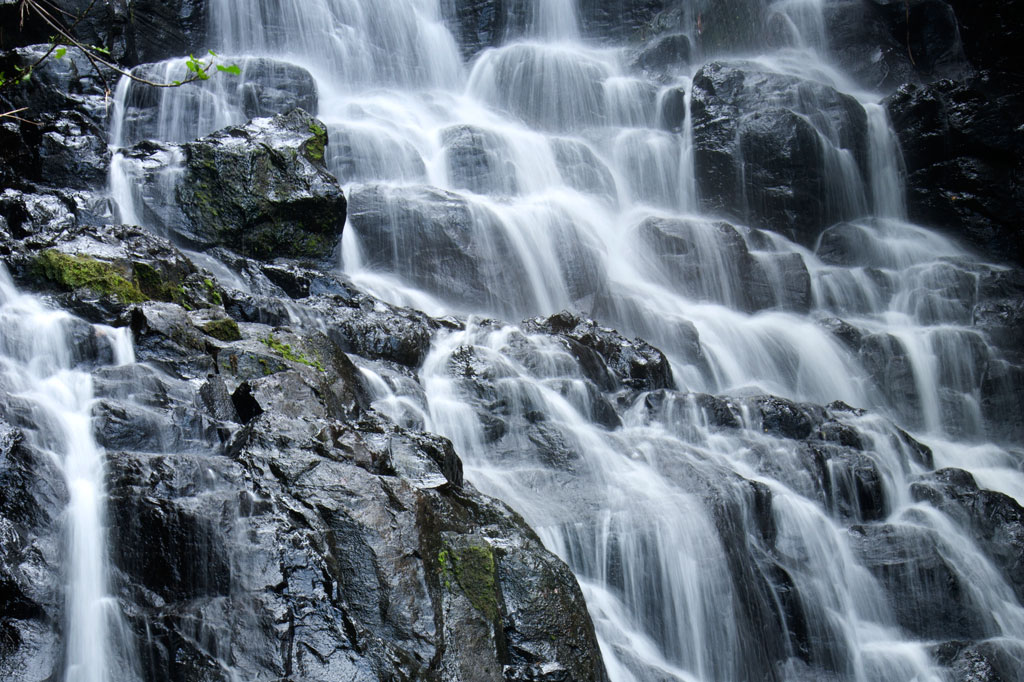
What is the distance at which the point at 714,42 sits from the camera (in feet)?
64.6

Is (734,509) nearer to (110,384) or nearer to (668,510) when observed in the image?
(668,510)

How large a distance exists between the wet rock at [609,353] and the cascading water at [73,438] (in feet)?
15.9

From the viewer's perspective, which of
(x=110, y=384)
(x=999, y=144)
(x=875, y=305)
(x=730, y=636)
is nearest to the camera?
(x=110, y=384)

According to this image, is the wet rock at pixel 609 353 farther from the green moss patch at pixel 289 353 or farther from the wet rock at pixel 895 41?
the wet rock at pixel 895 41

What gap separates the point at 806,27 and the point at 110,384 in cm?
1793

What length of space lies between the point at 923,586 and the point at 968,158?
10.8 meters

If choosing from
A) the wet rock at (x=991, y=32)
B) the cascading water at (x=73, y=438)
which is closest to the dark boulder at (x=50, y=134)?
the cascading water at (x=73, y=438)

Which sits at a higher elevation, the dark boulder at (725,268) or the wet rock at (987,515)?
the dark boulder at (725,268)

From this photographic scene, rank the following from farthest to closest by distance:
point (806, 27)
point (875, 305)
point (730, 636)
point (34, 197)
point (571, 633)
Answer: point (806, 27) → point (875, 305) → point (34, 197) → point (730, 636) → point (571, 633)

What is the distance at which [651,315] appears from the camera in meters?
11.8

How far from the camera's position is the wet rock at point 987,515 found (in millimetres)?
7988

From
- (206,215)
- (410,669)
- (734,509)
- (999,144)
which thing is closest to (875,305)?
(999,144)

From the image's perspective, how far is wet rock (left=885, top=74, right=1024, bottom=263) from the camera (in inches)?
591

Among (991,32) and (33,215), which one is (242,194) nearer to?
(33,215)
